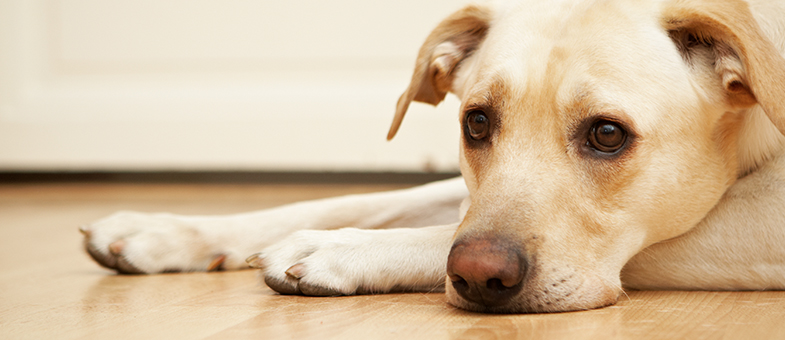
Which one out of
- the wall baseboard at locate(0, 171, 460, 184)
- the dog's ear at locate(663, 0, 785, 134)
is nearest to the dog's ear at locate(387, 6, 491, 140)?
the dog's ear at locate(663, 0, 785, 134)

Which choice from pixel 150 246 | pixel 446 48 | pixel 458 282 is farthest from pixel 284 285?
pixel 446 48

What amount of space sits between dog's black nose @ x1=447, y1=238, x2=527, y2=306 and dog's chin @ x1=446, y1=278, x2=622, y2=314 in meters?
0.02

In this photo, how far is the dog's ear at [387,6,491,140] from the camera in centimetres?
197

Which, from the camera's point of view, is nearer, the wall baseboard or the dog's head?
the dog's head

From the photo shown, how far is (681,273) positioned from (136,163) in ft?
12.8

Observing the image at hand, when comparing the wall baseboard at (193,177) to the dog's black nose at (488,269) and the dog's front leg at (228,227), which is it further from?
the dog's black nose at (488,269)

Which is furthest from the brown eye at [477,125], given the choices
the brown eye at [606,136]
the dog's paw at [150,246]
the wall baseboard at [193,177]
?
the wall baseboard at [193,177]

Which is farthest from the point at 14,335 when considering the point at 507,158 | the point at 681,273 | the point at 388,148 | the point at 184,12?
the point at 184,12

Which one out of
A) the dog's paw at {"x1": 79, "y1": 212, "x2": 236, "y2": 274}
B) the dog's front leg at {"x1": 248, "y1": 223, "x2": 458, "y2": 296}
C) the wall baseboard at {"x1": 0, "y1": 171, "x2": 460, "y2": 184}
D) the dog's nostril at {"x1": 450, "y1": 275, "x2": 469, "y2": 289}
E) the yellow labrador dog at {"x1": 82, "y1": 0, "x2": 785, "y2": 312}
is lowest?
the wall baseboard at {"x1": 0, "y1": 171, "x2": 460, "y2": 184}

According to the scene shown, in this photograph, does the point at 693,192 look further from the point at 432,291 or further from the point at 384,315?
the point at 384,315

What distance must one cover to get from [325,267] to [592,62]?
0.72 metres

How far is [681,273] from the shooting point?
5.35 ft

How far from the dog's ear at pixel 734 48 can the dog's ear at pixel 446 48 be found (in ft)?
1.73

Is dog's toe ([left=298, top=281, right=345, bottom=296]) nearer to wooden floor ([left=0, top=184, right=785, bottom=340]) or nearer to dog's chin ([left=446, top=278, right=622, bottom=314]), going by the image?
wooden floor ([left=0, top=184, right=785, bottom=340])
